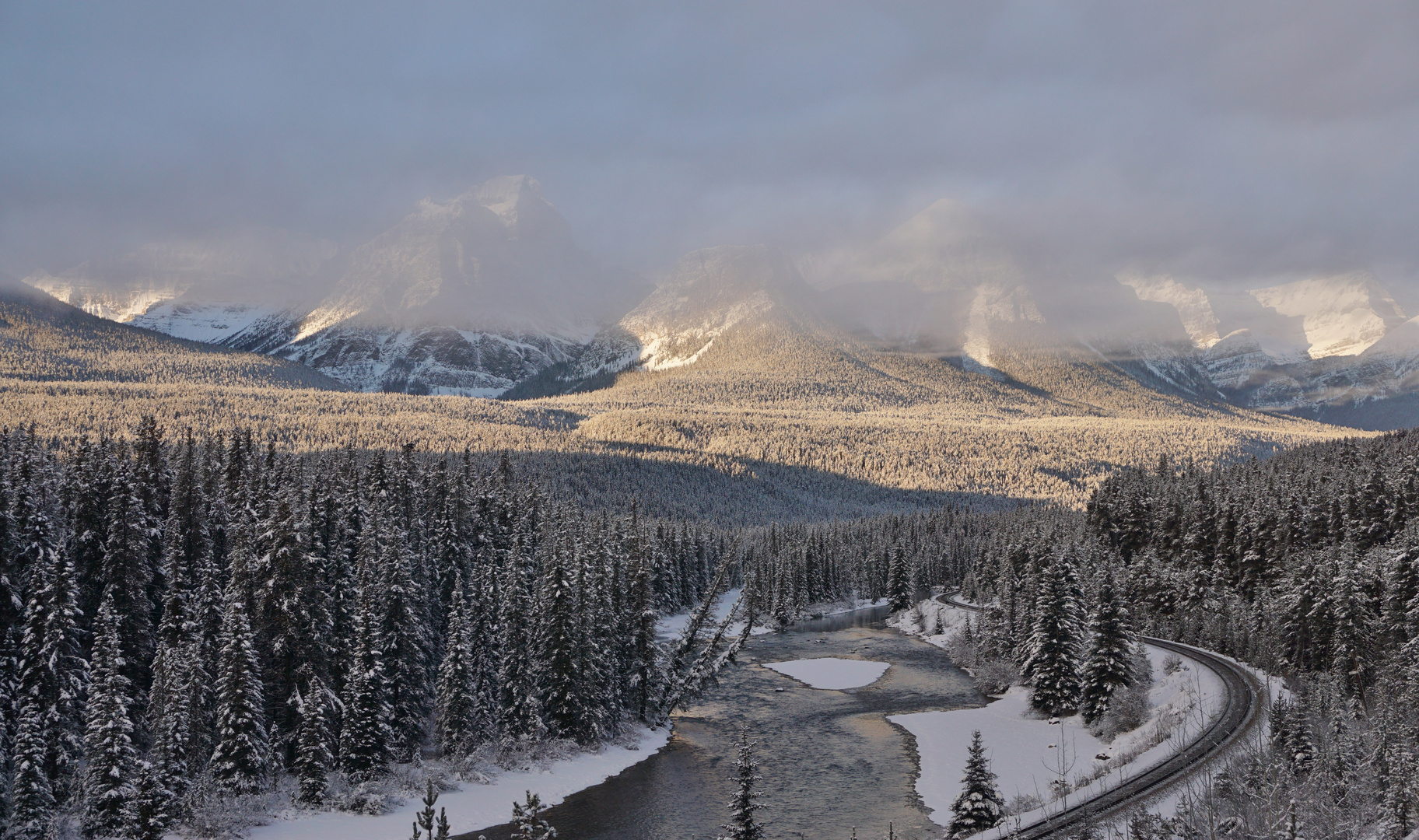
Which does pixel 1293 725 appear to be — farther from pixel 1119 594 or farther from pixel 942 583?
pixel 942 583

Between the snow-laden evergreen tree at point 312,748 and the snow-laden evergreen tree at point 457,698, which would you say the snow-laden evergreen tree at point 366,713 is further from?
the snow-laden evergreen tree at point 457,698

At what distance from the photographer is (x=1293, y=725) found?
35.8m

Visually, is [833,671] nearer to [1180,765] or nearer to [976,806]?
[1180,765]

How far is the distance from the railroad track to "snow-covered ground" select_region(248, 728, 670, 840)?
23.7m

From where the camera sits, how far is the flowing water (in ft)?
141

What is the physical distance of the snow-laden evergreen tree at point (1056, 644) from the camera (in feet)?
200

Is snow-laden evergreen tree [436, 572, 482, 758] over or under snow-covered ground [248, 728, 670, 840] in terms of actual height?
over

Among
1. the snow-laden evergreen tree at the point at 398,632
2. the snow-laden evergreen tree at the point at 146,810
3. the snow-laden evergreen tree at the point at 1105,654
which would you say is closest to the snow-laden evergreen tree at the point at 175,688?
the snow-laden evergreen tree at the point at 146,810

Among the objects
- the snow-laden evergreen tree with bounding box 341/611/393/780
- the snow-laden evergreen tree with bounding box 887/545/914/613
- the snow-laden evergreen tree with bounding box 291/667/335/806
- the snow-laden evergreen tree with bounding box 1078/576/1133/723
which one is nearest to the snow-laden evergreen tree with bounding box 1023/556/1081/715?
the snow-laden evergreen tree with bounding box 1078/576/1133/723

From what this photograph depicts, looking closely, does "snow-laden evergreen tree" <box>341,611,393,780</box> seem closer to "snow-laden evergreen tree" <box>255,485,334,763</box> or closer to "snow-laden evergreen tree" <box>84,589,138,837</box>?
"snow-laden evergreen tree" <box>255,485,334,763</box>

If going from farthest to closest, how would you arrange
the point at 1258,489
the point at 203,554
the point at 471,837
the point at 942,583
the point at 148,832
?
the point at 942,583, the point at 1258,489, the point at 203,554, the point at 471,837, the point at 148,832

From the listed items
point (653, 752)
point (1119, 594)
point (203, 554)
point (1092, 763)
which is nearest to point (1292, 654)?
point (1119, 594)

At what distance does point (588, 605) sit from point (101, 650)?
2746 centimetres

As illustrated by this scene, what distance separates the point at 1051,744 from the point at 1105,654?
7.58 meters
